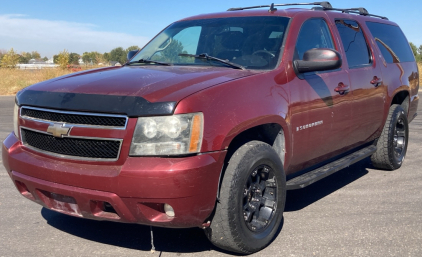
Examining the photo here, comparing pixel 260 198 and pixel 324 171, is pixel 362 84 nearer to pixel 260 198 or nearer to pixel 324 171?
pixel 324 171

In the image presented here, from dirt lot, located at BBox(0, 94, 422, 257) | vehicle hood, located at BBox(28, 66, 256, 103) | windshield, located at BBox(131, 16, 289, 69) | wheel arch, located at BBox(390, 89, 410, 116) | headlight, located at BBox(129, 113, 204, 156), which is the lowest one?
dirt lot, located at BBox(0, 94, 422, 257)

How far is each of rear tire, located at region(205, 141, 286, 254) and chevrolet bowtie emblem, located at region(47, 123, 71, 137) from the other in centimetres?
113

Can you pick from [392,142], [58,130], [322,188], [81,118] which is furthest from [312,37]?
[58,130]

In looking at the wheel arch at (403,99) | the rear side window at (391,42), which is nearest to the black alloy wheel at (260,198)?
the rear side window at (391,42)

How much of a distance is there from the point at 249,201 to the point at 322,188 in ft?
7.01

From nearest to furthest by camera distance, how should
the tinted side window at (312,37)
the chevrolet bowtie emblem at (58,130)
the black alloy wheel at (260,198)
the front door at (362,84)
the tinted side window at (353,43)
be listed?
the chevrolet bowtie emblem at (58,130)
the black alloy wheel at (260,198)
the tinted side window at (312,37)
the front door at (362,84)
the tinted side window at (353,43)

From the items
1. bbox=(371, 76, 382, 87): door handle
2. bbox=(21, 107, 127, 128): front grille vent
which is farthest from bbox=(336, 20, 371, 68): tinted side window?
bbox=(21, 107, 127, 128): front grille vent

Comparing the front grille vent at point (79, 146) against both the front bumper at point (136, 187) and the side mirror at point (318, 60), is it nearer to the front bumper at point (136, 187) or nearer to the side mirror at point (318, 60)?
the front bumper at point (136, 187)

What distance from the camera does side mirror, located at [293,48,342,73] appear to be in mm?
4047

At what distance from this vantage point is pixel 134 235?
393 cm

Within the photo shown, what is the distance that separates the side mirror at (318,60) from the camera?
159 inches

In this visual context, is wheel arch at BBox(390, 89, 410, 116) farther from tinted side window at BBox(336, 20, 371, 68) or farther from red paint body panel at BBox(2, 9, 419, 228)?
red paint body panel at BBox(2, 9, 419, 228)

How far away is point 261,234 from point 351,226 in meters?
1.00

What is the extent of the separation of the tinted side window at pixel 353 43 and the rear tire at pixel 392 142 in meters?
0.94
